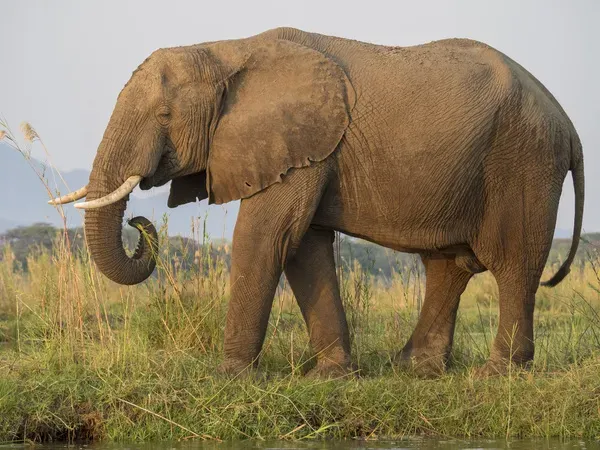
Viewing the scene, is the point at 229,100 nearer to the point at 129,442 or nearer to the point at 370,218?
the point at 370,218

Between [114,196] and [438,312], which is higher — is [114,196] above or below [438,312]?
above

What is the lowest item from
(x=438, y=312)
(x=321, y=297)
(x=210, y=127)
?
(x=438, y=312)

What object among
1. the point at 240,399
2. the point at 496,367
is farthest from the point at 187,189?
the point at 496,367

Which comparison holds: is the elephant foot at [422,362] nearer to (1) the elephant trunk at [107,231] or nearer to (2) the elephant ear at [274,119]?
(2) the elephant ear at [274,119]

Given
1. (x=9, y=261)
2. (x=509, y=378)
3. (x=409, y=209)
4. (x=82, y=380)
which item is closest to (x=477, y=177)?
(x=409, y=209)

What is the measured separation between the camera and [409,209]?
8750mm

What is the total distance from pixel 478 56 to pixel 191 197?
2.25 metres

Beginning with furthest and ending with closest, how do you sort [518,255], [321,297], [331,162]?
[518,255]
[321,297]
[331,162]

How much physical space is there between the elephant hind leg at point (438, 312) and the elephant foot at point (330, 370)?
→ 33.7 inches

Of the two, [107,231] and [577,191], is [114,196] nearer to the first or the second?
[107,231]

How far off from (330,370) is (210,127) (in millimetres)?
1839

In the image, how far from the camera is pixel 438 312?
962cm

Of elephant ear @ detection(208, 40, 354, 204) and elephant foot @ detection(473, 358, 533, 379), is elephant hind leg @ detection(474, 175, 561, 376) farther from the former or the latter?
elephant ear @ detection(208, 40, 354, 204)

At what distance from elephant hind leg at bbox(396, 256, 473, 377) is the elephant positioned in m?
0.25
